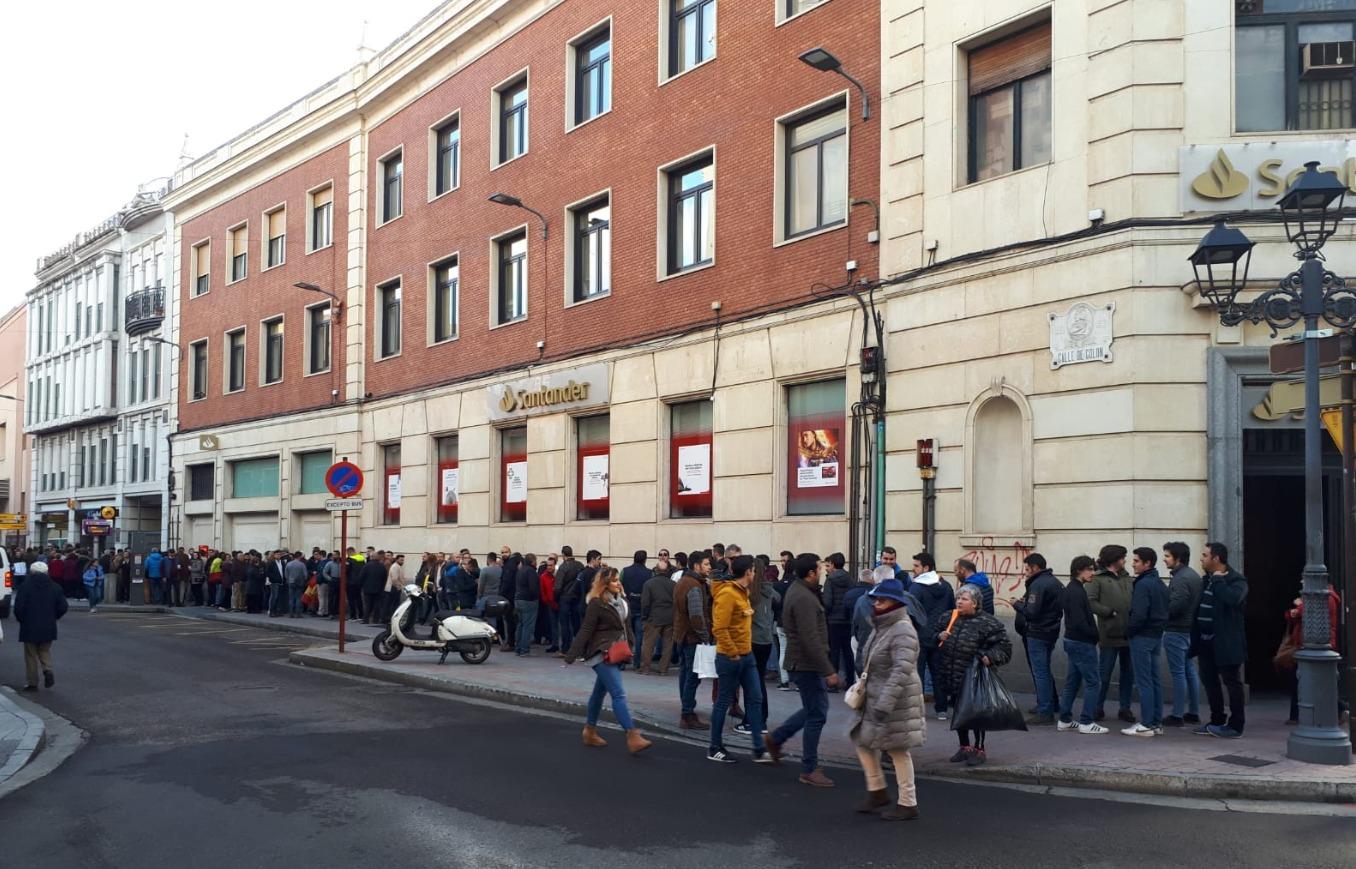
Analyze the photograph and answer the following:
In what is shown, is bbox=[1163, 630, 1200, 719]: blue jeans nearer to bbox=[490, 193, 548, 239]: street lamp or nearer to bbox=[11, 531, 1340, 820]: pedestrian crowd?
bbox=[11, 531, 1340, 820]: pedestrian crowd

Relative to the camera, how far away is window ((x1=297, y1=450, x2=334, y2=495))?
104ft

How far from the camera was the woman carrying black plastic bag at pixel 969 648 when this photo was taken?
10.0 metres

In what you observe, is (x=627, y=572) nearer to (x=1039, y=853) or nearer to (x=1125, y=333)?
(x=1125, y=333)

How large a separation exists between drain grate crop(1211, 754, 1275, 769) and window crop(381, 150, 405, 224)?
2307 centimetres

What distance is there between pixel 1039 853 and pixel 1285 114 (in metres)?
9.65

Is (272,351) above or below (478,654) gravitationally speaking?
above

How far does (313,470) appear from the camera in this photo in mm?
32344

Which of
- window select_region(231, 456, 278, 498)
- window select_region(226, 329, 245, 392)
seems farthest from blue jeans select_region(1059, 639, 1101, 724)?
window select_region(226, 329, 245, 392)

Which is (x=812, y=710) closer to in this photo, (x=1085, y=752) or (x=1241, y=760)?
(x=1085, y=752)

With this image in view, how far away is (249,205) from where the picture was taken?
3600 centimetres

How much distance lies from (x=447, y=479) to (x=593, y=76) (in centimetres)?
900

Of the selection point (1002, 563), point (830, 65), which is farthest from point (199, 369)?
point (1002, 563)

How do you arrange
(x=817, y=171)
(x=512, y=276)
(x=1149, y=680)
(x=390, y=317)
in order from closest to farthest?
(x=1149, y=680), (x=817, y=171), (x=512, y=276), (x=390, y=317)

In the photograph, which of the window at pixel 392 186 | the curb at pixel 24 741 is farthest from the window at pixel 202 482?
the curb at pixel 24 741
